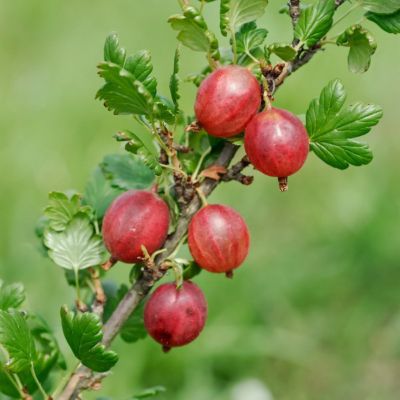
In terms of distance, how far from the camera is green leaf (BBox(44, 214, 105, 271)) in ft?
4.62

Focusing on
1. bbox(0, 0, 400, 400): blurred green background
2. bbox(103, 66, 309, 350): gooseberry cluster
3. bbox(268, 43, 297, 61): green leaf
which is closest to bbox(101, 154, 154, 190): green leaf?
bbox(103, 66, 309, 350): gooseberry cluster

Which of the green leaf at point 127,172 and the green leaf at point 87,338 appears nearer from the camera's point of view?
the green leaf at point 87,338

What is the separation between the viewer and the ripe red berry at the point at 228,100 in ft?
3.90

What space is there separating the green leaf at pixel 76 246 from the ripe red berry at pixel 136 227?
0.33ft

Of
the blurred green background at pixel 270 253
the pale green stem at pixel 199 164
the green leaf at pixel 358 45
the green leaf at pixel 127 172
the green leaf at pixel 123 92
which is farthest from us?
the blurred green background at pixel 270 253

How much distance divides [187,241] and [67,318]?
0.23 metres

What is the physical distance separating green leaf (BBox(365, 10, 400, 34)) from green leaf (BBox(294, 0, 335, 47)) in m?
0.10

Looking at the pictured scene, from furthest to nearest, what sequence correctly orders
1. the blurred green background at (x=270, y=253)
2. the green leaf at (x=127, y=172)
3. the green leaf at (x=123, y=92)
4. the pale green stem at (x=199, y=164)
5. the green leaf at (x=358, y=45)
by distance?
the blurred green background at (x=270, y=253) < the green leaf at (x=127, y=172) < the pale green stem at (x=199, y=164) < the green leaf at (x=358, y=45) < the green leaf at (x=123, y=92)

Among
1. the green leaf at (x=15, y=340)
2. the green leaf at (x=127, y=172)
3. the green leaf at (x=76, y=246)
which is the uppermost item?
the green leaf at (x=127, y=172)

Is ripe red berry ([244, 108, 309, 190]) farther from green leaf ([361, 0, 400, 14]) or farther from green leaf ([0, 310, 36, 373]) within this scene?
green leaf ([0, 310, 36, 373])

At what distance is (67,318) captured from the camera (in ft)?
4.01

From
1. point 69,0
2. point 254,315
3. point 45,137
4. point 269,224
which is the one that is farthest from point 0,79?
point 254,315

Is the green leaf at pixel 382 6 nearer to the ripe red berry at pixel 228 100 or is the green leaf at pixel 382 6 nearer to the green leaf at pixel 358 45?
the green leaf at pixel 358 45

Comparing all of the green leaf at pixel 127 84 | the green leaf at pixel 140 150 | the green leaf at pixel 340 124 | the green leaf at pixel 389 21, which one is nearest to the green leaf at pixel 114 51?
the green leaf at pixel 127 84
